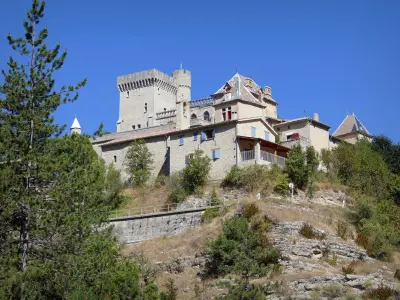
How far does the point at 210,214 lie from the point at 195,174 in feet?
16.1

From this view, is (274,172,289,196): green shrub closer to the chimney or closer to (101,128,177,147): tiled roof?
(101,128,177,147): tiled roof

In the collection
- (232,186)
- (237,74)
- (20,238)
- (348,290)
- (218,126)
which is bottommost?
(348,290)

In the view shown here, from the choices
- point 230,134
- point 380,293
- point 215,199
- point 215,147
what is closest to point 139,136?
point 215,147

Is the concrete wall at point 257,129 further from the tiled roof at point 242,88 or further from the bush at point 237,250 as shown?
the bush at point 237,250

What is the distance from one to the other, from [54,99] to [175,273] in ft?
58.8

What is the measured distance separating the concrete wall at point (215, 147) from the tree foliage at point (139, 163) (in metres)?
2.74

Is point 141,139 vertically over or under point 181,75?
under

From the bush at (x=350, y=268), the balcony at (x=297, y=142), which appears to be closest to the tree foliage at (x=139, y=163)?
the balcony at (x=297, y=142)

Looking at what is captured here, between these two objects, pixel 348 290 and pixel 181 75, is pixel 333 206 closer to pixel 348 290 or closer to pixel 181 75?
pixel 348 290

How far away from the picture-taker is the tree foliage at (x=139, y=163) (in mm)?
62719

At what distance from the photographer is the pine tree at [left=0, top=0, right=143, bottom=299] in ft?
110

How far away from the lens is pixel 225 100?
64.1 m

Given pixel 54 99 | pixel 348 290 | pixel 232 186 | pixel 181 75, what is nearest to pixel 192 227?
pixel 232 186

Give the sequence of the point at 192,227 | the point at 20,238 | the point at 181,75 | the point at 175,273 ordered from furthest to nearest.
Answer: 1. the point at 181,75
2. the point at 192,227
3. the point at 175,273
4. the point at 20,238
